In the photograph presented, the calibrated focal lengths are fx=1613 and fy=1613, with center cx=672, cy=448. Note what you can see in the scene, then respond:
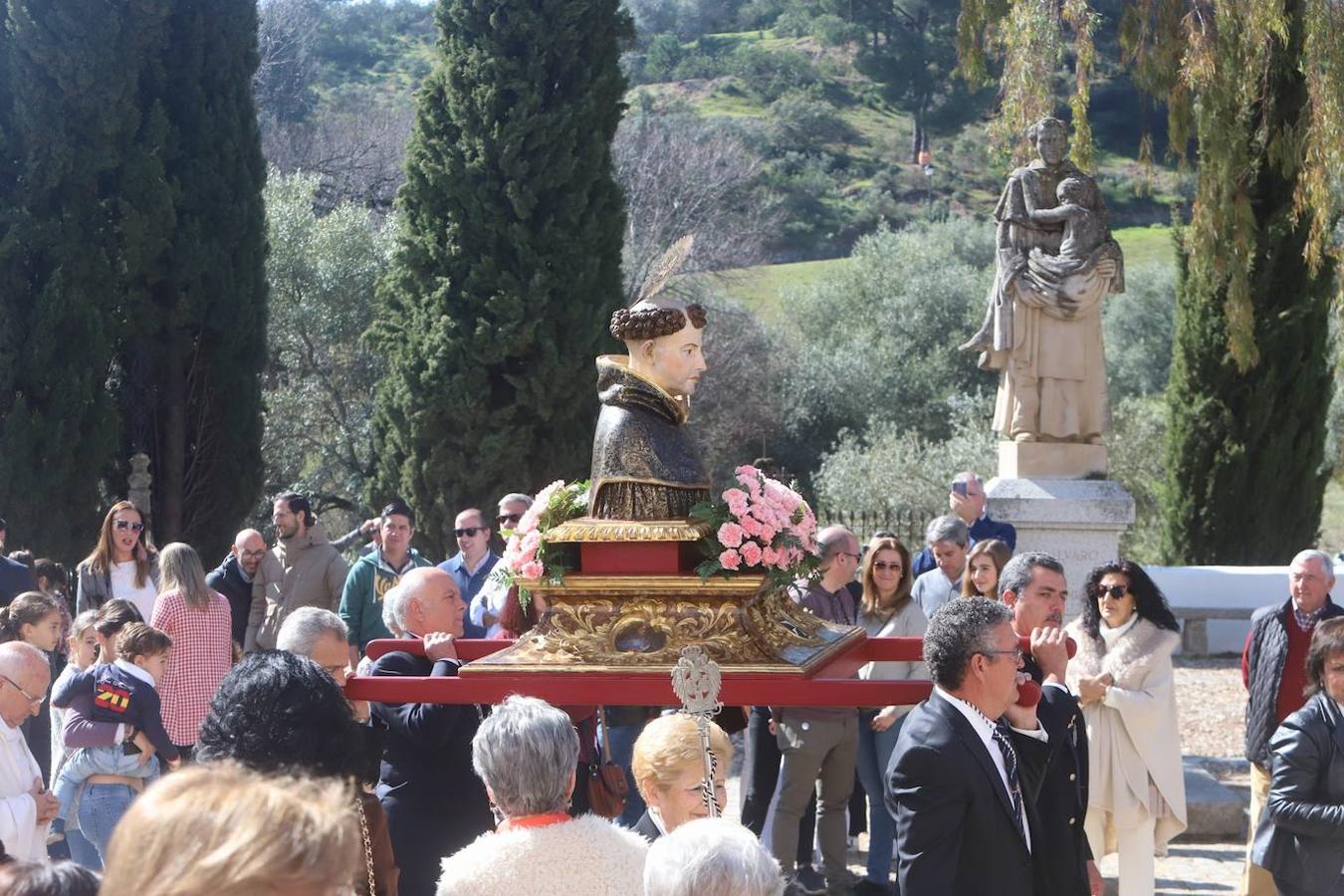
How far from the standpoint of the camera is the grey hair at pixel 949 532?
27.9 feet

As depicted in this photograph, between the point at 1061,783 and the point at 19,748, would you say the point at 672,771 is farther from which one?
the point at 19,748

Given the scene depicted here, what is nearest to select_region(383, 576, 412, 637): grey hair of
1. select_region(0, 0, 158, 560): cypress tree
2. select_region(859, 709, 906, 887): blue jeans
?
select_region(859, 709, 906, 887): blue jeans

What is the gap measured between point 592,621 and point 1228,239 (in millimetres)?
9937

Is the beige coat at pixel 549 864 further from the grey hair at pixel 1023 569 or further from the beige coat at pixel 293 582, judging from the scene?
the beige coat at pixel 293 582

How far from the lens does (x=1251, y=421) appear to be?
56.2ft

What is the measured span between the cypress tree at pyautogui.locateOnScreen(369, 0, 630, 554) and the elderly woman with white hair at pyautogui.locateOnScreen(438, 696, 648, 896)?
37.6 ft

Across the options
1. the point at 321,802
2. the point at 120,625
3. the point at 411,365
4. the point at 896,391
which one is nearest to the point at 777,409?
the point at 896,391

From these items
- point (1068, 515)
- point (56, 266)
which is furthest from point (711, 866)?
point (56, 266)

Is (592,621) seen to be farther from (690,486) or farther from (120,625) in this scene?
(120,625)

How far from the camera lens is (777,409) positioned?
2902 centimetres

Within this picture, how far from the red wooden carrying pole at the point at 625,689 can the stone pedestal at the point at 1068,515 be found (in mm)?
5464

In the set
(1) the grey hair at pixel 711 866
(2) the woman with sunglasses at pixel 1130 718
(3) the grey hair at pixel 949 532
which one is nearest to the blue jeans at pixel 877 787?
(3) the grey hair at pixel 949 532

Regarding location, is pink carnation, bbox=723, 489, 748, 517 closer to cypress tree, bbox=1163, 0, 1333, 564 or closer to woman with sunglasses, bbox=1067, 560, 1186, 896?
woman with sunglasses, bbox=1067, 560, 1186, 896

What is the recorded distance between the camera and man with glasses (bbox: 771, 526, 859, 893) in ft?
24.7
